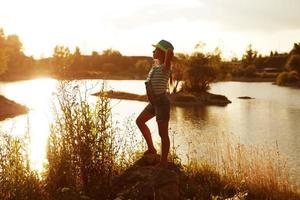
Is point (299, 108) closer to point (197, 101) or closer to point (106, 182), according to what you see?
point (197, 101)

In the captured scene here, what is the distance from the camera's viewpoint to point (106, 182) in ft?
29.7

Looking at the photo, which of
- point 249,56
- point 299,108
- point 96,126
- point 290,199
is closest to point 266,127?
point 299,108

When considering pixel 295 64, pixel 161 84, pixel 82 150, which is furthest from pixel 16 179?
pixel 295 64

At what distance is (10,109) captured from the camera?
45.1 m

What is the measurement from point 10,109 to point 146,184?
39309 millimetres

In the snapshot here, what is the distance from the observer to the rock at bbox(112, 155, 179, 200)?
8227 millimetres

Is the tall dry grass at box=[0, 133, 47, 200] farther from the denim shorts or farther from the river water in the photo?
the river water

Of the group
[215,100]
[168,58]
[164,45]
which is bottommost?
[215,100]

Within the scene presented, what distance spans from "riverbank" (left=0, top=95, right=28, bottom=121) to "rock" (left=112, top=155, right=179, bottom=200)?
118ft

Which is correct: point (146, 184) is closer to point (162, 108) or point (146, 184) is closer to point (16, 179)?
point (162, 108)

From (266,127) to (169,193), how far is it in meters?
29.0

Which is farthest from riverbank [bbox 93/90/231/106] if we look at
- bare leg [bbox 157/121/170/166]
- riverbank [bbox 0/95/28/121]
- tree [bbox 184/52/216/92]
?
bare leg [bbox 157/121/170/166]

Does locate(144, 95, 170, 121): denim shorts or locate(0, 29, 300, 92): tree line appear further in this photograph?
locate(0, 29, 300, 92): tree line

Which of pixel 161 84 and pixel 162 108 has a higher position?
pixel 161 84
